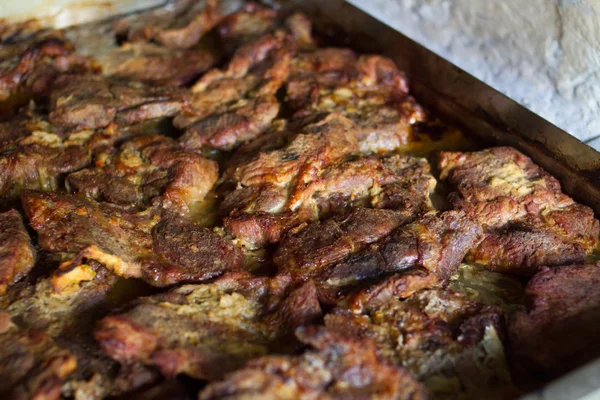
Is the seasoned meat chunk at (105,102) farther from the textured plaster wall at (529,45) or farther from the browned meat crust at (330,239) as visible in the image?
the textured plaster wall at (529,45)

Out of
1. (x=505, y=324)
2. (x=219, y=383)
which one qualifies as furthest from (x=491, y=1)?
(x=219, y=383)

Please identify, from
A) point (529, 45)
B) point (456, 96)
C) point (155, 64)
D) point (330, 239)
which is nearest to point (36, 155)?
point (155, 64)

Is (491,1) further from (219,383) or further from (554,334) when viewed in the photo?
(219,383)

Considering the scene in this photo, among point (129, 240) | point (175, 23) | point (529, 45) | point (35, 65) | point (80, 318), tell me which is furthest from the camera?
point (175, 23)

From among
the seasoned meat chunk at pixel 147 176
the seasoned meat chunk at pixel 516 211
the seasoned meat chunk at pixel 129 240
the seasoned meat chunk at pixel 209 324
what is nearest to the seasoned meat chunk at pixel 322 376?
the seasoned meat chunk at pixel 209 324

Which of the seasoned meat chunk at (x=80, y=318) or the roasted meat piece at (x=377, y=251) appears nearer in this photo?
the seasoned meat chunk at (x=80, y=318)

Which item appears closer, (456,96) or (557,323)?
(557,323)

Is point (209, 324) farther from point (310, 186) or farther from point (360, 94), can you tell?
point (360, 94)
